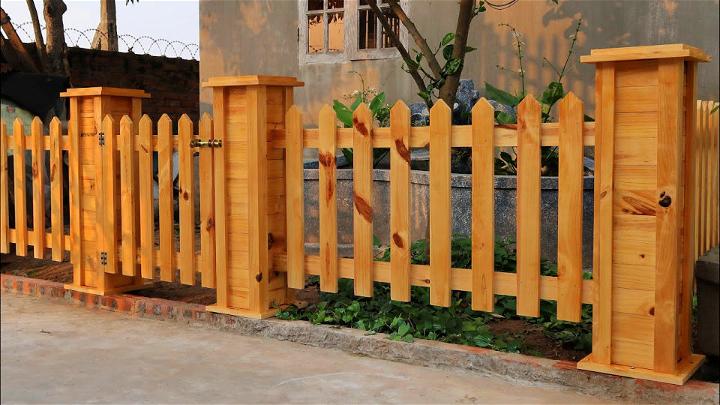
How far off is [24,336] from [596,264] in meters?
3.01

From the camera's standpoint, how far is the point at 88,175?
221 inches

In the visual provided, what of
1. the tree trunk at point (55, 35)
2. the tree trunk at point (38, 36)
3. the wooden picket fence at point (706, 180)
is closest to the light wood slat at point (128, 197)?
the wooden picket fence at point (706, 180)

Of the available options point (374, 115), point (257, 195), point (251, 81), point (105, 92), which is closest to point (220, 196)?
point (257, 195)

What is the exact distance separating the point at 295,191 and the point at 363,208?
455 millimetres

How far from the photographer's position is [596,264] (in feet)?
12.0

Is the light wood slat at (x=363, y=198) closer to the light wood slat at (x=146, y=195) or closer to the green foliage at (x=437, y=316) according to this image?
the green foliage at (x=437, y=316)

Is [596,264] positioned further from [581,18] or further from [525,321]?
[581,18]

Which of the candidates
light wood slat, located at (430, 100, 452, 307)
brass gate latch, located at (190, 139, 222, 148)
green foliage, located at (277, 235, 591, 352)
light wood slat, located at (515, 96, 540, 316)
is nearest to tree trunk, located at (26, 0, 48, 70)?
brass gate latch, located at (190, 139, 222, 148)

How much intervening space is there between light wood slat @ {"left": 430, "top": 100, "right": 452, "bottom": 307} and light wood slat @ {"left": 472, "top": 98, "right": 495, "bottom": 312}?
15 centimetres

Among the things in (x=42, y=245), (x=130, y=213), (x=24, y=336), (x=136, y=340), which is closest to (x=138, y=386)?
(x=136, y=340)

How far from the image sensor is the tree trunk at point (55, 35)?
10.9m

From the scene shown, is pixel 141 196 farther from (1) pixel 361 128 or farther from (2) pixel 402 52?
(2) pixel 402 52

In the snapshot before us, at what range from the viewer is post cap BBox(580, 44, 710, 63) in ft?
11.2

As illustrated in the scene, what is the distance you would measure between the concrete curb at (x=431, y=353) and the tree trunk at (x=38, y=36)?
569 cm
